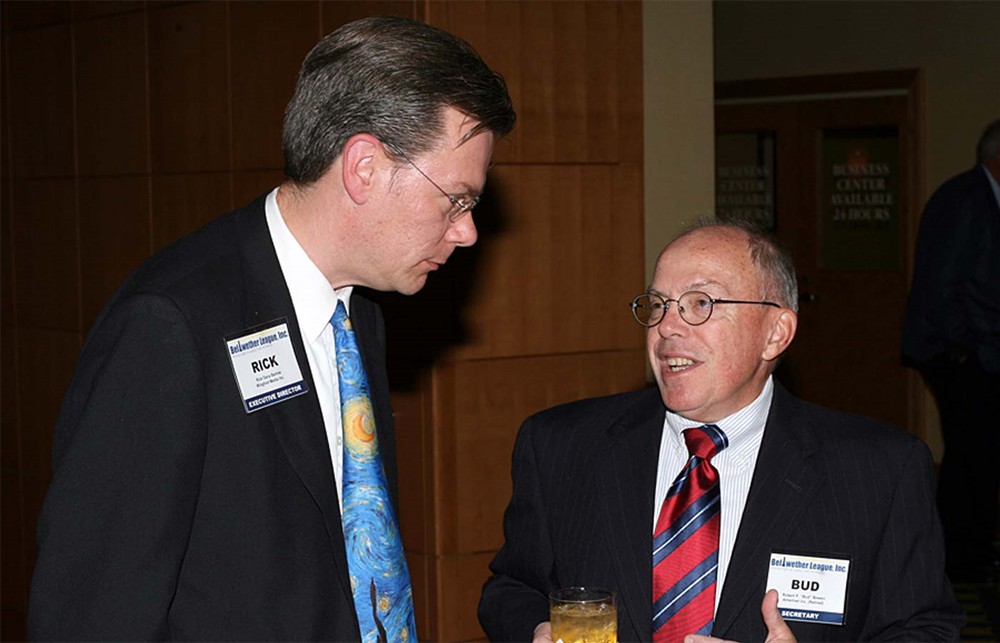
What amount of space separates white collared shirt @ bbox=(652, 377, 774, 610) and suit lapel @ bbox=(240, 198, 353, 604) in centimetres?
78

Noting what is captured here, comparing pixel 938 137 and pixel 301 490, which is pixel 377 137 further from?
pixel 938 137

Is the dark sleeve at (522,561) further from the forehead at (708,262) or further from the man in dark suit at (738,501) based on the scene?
the forehead at (708,262)

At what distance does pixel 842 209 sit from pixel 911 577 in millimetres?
6596

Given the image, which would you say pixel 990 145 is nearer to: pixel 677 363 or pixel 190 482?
pixel 677 363

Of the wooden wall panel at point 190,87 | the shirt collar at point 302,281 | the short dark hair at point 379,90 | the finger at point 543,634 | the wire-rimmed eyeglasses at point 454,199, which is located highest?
the wooden wall panel at point 190,87

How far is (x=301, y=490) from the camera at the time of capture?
171cm

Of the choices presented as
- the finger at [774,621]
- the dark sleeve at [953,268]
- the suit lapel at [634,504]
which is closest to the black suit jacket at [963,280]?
the dark sleeve at [953,268]

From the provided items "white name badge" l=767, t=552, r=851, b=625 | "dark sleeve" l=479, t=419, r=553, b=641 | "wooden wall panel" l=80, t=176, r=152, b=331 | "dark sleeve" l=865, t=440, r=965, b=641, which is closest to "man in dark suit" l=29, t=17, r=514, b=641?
"dark sleeve" l=479, t=419, r=553, b=641

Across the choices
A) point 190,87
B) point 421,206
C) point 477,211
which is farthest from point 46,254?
point 421,206

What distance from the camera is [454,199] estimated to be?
6.09 feet

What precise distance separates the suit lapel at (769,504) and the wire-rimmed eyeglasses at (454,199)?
2.60 ft

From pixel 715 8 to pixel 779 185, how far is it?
1.34 m

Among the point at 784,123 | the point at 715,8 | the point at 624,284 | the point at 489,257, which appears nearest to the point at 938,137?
the point at 784,123

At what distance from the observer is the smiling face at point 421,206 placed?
1.80 meters
